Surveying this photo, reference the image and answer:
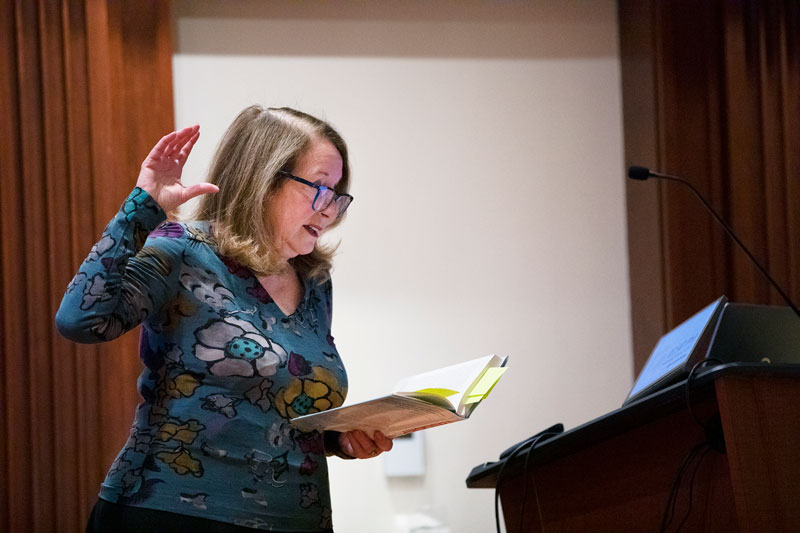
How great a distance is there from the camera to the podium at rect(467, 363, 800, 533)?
1.32 metres

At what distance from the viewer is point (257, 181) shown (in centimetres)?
192

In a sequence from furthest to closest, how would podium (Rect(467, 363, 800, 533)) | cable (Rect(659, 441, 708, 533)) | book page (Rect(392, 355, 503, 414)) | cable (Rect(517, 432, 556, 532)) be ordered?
cable (Rect(517, 432, 556, 532)) < book page (Rect(392, 355, 503, 414)) < cable (Rect(659, 441, 708, 533)) < podium (Rect(467, 363, 800, 533))

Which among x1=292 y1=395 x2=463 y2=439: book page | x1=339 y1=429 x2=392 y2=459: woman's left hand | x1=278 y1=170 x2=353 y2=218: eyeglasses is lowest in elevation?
x1=339 y1=429 x2=392 y2=459: woman's left hand

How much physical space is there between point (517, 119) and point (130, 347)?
1.71 meters

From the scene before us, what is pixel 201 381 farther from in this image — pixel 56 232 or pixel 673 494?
pixel 56 232

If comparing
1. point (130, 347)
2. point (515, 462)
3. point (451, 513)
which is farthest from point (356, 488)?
point (515, 462)

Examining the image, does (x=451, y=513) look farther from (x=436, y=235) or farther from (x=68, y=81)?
(x=68, y=81)

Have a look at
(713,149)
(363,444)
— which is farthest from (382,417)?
(713,149)

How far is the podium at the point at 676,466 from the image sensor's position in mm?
1318

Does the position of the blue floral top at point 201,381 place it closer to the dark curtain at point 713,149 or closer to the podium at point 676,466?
the podium at point 676,466

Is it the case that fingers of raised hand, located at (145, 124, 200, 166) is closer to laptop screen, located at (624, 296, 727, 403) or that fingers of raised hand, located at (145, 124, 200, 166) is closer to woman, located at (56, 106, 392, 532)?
woman, located at (56, 106, 392, 532)

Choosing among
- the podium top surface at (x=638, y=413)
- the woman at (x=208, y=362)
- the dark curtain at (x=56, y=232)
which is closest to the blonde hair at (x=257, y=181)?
the woman at (x=208, y=362)

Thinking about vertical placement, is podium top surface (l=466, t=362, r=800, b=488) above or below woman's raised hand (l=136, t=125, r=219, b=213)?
below

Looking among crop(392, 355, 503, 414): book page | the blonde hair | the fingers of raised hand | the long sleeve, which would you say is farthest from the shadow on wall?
crop(392, 355, 503, 414): book page
